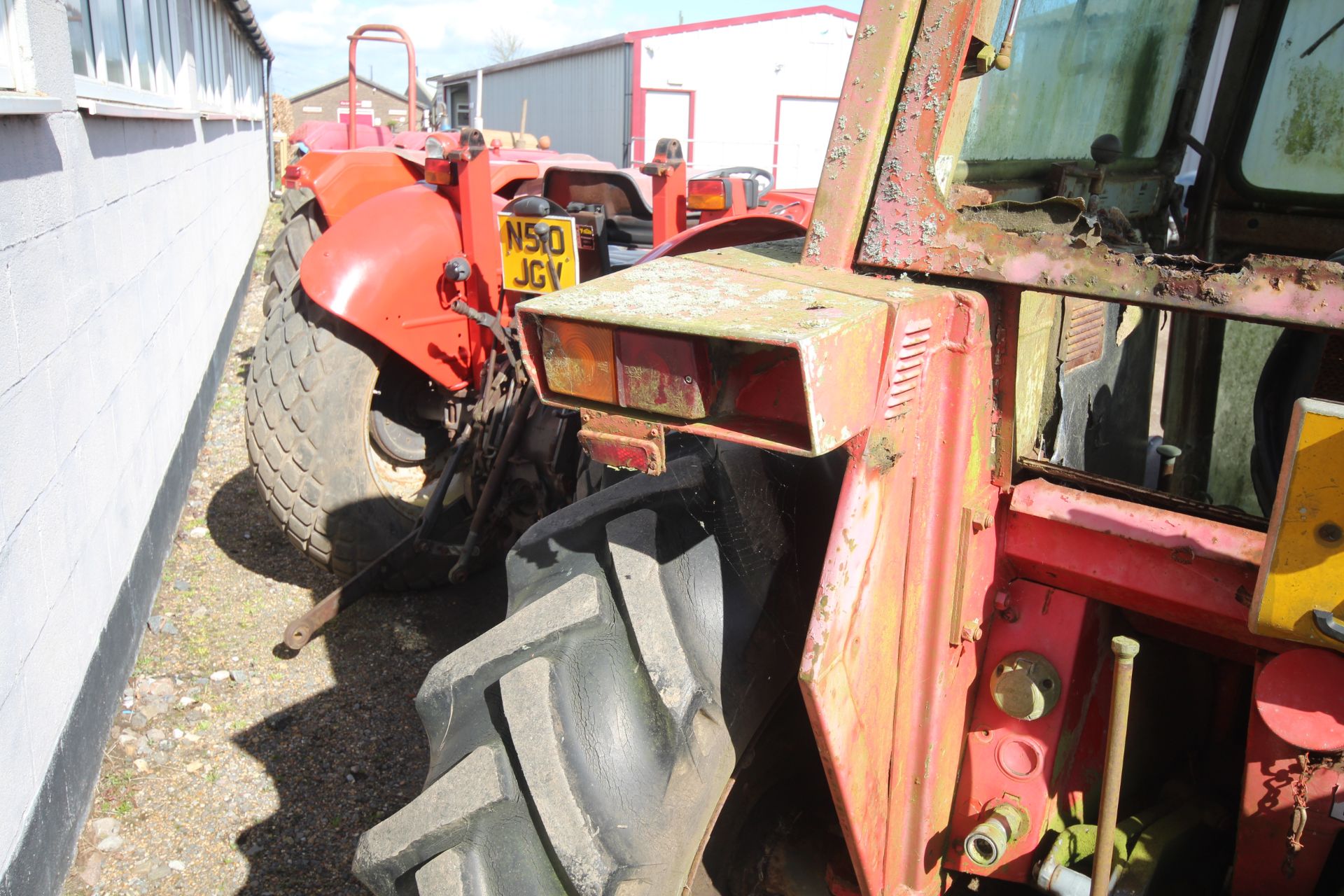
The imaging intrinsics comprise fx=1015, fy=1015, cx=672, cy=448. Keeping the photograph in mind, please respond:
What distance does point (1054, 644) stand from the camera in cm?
148

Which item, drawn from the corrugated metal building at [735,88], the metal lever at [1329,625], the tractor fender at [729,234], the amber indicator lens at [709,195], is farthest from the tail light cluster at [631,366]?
the corrugated metal building at [735,88]

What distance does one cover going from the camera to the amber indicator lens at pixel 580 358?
1.20 meters

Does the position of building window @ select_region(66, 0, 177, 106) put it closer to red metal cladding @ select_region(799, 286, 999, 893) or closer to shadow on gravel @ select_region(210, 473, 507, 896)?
shadow on gravel @ select_region(210, 473, 507, 896)

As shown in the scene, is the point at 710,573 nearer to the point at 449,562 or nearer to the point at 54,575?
the point at 54,575

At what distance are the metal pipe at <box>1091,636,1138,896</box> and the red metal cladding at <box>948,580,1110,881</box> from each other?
21 cm

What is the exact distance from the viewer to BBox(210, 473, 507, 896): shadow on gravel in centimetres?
251

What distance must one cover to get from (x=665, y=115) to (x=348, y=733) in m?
18.7

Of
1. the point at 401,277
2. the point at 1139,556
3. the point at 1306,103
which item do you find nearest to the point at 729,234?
the point at 1306,103

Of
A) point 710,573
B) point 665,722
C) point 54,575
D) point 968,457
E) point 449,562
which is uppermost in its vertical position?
point 968,457

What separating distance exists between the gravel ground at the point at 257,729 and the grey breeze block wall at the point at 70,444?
0.11 m

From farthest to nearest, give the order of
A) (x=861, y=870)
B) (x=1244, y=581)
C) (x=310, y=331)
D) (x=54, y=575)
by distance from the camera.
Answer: (x=310, y=331) → (x=54, y=575) → (x=861, y=870) → (x=1244, y=581)

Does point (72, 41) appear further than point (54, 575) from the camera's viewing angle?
Yes

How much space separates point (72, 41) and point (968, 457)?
12.9 ft

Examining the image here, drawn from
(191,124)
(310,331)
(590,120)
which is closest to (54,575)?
(310,331)
